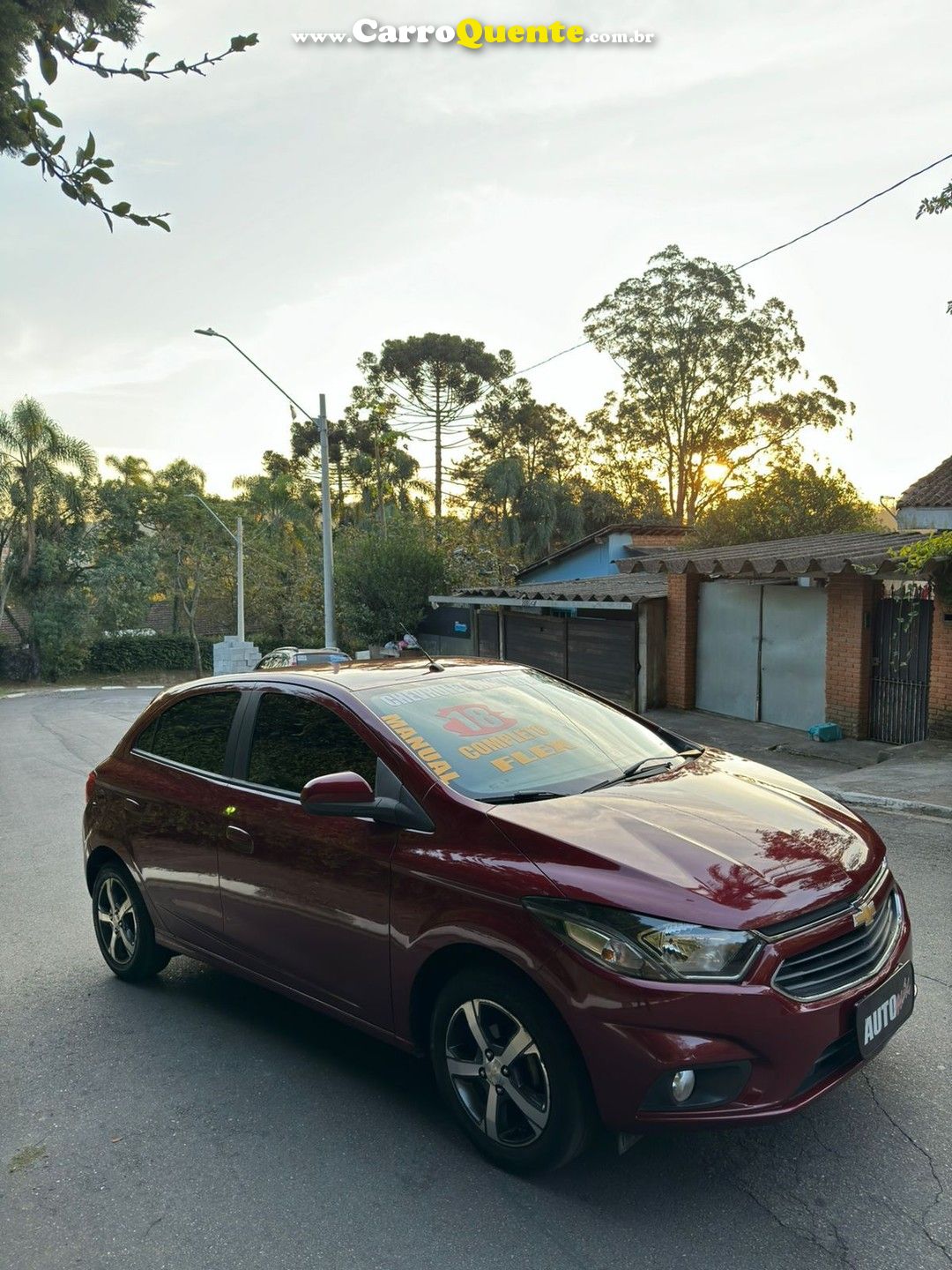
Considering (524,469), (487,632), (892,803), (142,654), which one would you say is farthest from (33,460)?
(892,803)

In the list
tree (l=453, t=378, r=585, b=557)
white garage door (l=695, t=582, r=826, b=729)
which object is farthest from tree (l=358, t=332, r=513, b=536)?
white garage door (l=695, t=582, r=826, b=729)

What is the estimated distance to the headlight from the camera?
2.80 meters

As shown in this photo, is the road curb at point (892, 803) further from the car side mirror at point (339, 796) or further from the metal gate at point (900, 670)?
the car side mirror at point (339, 796)

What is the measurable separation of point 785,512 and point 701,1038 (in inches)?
1055

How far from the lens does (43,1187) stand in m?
3.24

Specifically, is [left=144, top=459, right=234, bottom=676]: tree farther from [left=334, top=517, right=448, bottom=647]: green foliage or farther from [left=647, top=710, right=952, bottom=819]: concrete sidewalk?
[left=647, top=710, right=952, bottom=819]: concrete sidewalk

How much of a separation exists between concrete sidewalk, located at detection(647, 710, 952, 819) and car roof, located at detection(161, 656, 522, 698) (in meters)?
5.51

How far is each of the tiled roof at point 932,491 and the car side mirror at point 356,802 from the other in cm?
1740

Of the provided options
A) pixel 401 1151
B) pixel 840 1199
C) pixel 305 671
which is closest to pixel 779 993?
pixel 840 1199

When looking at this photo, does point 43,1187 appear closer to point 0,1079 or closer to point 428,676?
point 0,1079

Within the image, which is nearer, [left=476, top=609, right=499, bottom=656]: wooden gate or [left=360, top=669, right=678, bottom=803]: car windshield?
[left=360, top=669, right=678, bottom=803]: car windshield

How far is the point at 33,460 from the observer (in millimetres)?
41531

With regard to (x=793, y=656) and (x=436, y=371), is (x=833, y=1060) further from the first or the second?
(x=436, y=371)

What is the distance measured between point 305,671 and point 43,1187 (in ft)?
7.09
